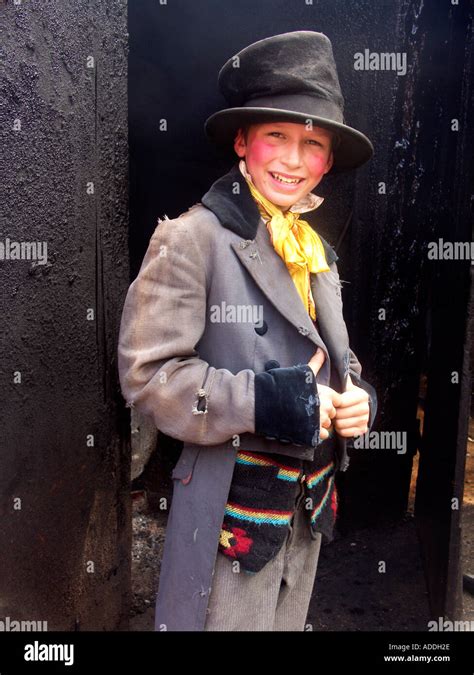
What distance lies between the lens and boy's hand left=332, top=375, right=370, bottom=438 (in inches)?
79.4

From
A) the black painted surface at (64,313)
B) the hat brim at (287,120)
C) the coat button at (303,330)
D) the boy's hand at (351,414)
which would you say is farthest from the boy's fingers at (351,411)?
the black painted surface at (64,313)

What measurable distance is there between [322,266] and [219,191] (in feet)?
1.24

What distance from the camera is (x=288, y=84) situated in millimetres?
1958

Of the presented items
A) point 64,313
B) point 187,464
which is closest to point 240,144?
point 64,313

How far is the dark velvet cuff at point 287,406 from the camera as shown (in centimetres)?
182

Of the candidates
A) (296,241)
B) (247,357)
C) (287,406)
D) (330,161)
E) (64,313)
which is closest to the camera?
(287,406)

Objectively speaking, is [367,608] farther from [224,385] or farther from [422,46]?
[422,46]

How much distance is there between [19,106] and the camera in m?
1.96

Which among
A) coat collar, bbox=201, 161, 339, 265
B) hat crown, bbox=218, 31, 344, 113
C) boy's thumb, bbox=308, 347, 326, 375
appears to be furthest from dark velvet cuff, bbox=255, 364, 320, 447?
hat crown, bbox=218, 31, 344, 113

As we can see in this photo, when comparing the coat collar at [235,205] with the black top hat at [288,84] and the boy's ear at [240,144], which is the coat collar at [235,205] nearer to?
the boy's ear at [240,144]

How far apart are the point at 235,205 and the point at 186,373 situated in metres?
0.52

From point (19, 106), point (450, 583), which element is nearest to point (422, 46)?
point (19, 106)

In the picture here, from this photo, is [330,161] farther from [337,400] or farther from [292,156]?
[337,400]

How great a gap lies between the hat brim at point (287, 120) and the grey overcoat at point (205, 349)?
0.47ft
